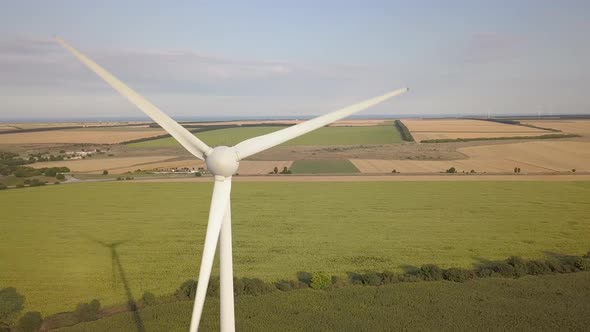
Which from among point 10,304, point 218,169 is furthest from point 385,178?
point 218,169

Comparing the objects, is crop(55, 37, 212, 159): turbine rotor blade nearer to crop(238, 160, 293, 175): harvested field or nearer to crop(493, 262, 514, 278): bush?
crop(493, 262, 514, 278): bush

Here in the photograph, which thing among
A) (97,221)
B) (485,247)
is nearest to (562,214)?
(485,247)

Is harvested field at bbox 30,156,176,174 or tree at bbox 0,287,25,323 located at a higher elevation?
harvested field at bbox 30,156,176,174

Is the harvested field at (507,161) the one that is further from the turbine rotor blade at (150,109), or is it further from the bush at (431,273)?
the turbine rotor blade at (150,109)

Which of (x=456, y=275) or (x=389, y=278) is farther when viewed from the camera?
(x=456, y=275)

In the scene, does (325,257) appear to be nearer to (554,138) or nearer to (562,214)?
(562,214)

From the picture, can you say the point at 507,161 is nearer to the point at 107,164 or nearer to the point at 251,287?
Answer: the point at 251,287

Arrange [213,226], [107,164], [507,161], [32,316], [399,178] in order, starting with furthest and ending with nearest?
[107,164] → [507,161] → [399,178] → [32,316] → [213,226]

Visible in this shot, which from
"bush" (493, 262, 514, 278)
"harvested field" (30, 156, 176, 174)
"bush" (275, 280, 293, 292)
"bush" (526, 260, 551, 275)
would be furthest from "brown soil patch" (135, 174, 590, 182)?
"bush" (275, 280, 293, 292)
